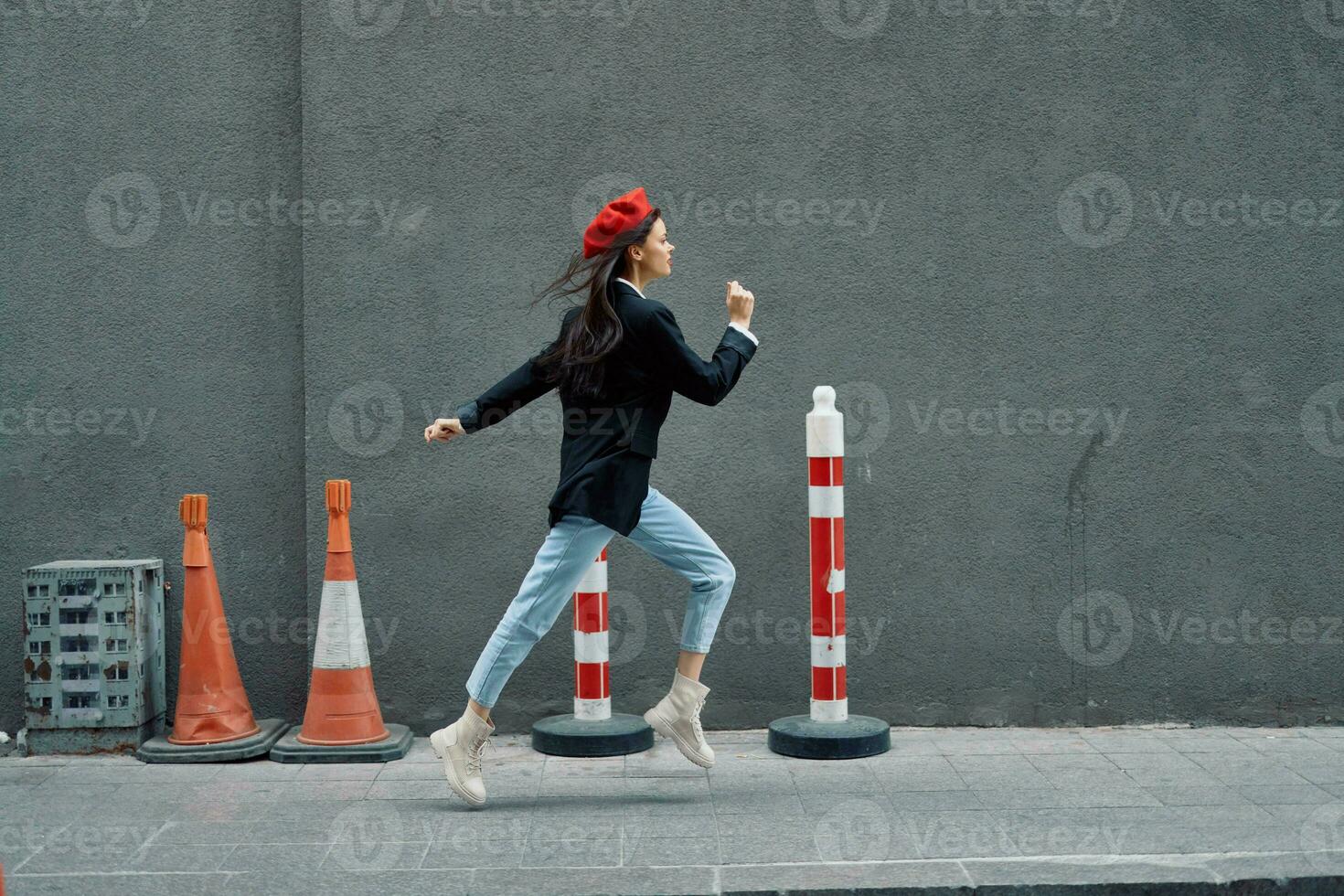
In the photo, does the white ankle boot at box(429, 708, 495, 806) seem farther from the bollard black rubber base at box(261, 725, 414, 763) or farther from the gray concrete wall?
the gray concrete wall

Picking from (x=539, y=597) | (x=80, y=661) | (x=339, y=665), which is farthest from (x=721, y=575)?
(x=80, y=661)

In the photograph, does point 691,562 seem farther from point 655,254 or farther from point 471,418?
point 655,254

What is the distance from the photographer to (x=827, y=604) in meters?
5.77

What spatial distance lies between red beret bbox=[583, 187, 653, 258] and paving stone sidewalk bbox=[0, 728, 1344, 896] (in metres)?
1.99

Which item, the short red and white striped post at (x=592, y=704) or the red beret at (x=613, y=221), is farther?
the short red and white striped post at (x=592, y=704)

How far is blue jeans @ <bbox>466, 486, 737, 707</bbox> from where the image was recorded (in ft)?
16.2

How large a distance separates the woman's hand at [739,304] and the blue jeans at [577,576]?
0.74 meters

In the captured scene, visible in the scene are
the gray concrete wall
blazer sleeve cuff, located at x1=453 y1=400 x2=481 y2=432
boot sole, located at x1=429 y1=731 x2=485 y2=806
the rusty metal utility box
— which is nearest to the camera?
boot sole, located at x1=429 y1=731 x2=485 y2=806

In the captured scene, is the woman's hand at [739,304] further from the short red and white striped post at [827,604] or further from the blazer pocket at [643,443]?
the short red and white striped post at [827,604]

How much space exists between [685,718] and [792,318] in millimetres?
2005

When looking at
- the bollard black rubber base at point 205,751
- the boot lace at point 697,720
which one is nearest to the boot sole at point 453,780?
the boot lace at point 697,720

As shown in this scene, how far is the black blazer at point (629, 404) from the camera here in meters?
4.80

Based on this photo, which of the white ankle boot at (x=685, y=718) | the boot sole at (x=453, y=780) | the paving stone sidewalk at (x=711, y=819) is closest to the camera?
the paving stone sidewalk at (x=711, y=819)

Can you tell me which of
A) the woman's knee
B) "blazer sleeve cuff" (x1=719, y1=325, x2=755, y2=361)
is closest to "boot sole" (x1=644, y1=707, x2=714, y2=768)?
the woman's knee
